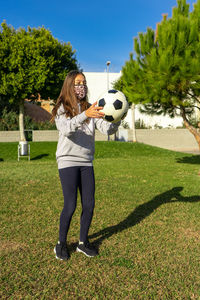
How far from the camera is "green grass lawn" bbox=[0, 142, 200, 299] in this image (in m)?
2.64

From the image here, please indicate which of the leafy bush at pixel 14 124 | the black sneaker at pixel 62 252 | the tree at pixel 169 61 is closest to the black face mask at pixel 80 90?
the black sneaker at pixel 62 252

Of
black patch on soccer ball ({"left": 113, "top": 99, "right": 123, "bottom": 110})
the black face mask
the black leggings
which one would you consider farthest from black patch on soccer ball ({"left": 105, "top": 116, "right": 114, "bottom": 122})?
Answer: the black leggings

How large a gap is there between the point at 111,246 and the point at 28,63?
769 inches

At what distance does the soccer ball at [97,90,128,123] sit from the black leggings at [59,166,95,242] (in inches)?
25.2

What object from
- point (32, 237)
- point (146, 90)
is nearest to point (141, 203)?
point (32, 237)

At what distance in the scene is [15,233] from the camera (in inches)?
162

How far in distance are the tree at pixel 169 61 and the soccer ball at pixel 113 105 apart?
6094mm

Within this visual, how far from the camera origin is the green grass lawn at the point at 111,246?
2.64 meters

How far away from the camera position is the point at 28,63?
819 inches

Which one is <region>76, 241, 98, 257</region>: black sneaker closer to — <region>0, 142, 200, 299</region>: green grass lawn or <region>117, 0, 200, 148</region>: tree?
<region>0, 142, 200, 299</region>: green grass lawn

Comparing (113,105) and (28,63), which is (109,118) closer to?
(113,105)

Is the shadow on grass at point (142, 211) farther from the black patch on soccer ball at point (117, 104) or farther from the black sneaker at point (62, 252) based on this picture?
the black patch on soccer ball at point (117, 104)

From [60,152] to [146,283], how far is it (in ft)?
5.19

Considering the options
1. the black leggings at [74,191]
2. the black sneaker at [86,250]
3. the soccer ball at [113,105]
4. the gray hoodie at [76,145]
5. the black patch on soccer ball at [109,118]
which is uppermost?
the soccer ball at [113,105]
